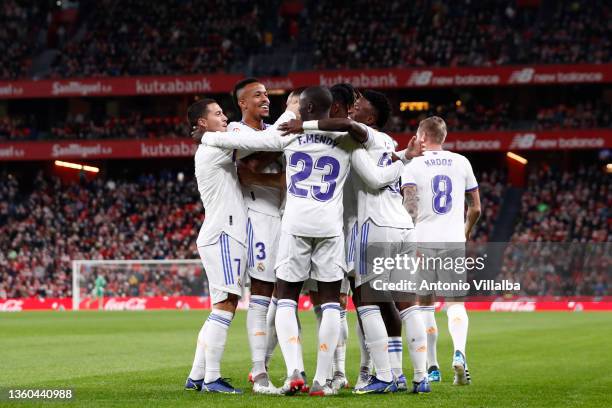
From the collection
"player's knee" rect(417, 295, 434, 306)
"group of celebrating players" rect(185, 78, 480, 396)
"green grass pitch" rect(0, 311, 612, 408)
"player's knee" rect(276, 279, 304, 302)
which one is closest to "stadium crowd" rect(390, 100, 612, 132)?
"green grass pitch" rect(0, 311, 612, 408)

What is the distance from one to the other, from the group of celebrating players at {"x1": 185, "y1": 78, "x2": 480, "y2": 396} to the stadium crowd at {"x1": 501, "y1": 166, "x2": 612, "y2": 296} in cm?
2033

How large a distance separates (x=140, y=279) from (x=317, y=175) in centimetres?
2828

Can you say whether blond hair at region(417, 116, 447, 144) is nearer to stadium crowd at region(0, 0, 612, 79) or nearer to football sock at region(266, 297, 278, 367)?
football sock at region(266, 297, 278, 367)

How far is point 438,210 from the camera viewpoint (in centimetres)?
1049

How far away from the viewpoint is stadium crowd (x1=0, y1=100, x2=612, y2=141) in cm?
4547

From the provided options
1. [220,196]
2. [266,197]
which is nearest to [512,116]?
[266,197]

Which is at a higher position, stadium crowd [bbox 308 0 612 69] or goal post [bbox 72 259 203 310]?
stadium crowd [bbox 308 0 612 69]

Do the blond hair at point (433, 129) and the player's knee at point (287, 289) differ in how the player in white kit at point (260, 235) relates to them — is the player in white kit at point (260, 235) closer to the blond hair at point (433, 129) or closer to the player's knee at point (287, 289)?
the player's knee at point (287, 289)

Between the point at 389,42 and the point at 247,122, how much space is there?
38.2 metres

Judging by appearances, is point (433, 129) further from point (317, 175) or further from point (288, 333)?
point (288, 333)

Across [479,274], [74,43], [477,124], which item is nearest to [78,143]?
[74,43]

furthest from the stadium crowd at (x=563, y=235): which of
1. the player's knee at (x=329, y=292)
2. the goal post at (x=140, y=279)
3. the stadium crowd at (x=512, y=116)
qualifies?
the player's knee at (x=329, y=292)

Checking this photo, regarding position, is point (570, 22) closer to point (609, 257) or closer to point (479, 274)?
point (609, 257)

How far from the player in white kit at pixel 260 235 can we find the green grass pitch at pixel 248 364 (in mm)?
444
